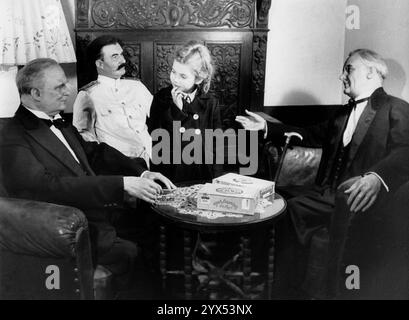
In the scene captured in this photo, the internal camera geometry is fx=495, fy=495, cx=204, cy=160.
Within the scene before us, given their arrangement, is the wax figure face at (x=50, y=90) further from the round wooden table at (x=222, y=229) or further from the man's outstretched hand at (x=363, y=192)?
the man's outstretched hand at (x=363, y=192)

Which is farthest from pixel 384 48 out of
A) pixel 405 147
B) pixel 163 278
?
pixel 163 278

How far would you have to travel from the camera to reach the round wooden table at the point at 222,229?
91.3 inches

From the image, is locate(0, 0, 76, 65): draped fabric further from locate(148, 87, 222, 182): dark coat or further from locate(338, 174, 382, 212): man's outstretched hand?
locate(338, 174, 382, 212): man's outstretched hand

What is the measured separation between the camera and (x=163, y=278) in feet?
9.03

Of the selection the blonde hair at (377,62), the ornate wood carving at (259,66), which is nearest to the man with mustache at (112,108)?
the ornate wood carving at (259,66)

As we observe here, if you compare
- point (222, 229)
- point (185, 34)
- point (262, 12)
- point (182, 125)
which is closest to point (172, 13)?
point (185, 34)

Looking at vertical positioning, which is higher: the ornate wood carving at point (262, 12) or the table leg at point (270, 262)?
the ornate wood carving at point (262, 12)

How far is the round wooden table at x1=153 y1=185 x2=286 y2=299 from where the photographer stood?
7.61 ft

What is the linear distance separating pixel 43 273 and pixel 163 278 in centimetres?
73

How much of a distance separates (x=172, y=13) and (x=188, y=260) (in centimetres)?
170

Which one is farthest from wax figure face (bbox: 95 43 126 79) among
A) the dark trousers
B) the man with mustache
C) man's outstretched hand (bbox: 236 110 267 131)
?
the dark trousers

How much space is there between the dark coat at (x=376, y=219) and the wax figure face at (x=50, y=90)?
165cm

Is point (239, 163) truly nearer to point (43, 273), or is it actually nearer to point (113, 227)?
point (113, 227)
